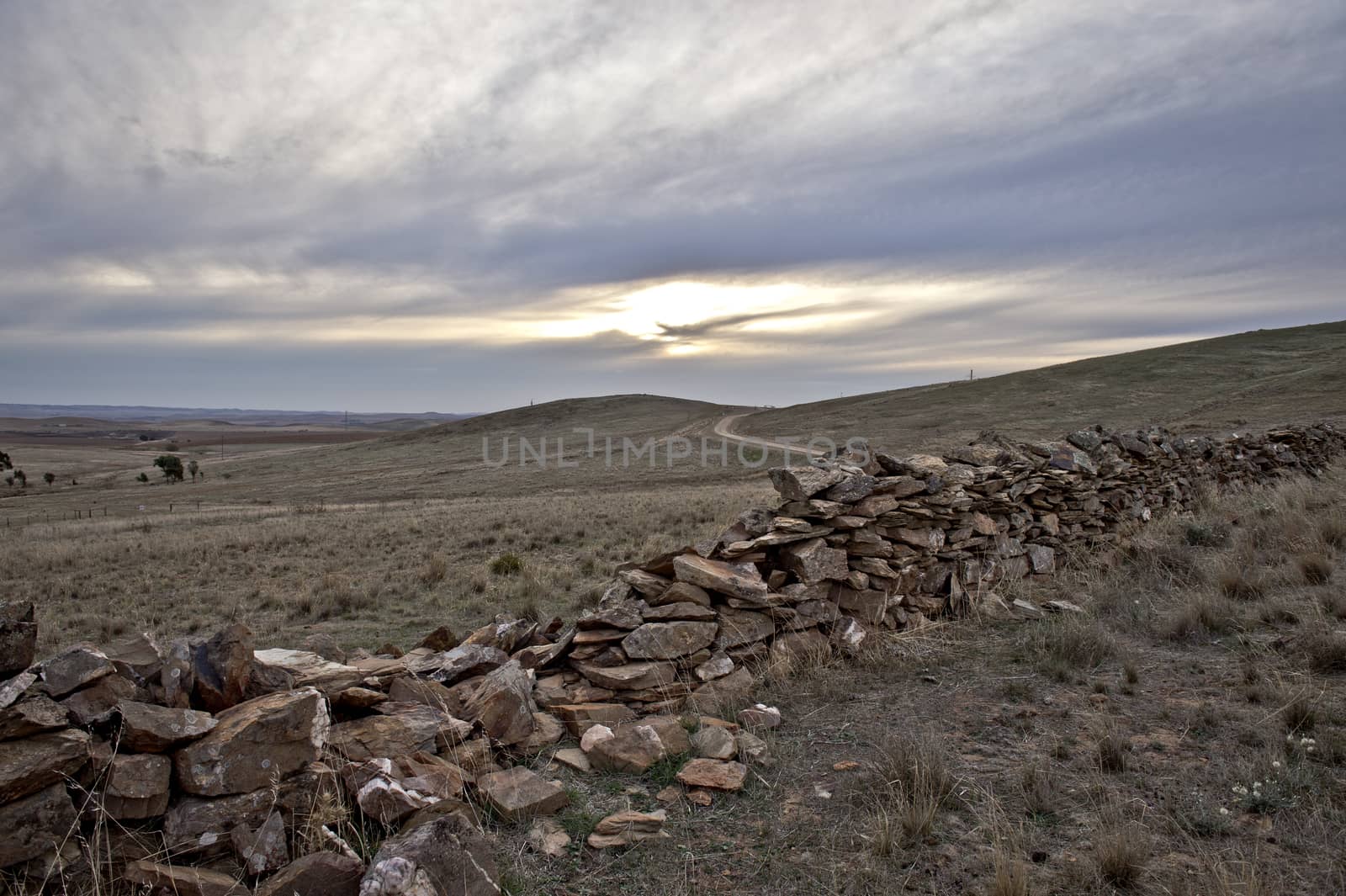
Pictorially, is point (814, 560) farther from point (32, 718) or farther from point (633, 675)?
point (32, 718)

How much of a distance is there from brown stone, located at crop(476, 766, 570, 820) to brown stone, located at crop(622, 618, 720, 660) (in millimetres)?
1471

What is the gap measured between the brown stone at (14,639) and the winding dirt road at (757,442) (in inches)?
1223

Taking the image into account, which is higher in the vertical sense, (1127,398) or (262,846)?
(1127,398)

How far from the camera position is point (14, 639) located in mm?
3389

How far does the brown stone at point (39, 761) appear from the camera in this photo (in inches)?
116

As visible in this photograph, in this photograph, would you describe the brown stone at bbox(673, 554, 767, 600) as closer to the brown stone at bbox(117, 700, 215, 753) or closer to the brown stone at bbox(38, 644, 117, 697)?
the brown stone at bbox(117, 700, 215, 753)

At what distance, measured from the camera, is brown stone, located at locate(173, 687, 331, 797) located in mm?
3314

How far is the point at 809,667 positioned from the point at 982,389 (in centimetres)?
7056

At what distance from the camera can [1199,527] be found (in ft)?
29.7

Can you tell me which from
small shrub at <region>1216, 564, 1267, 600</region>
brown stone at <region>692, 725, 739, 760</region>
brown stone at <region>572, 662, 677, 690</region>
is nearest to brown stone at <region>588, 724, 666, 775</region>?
brown stone at <region>692, 725, 739, 760</region>

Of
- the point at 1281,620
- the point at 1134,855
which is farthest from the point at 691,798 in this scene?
the point at 1281,620

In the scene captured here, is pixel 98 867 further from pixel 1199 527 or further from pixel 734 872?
pixel 1199 527

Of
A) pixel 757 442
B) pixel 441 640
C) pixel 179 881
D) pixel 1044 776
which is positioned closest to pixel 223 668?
pixel 179 881

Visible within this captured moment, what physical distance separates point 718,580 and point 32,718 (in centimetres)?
424
